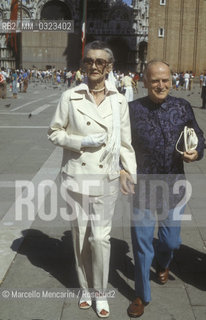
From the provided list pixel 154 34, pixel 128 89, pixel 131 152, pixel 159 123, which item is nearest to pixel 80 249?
pixel 131 152

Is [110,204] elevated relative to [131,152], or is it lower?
lower

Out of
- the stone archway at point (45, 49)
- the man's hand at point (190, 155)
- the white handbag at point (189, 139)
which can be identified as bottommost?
the man's hand at point (190, 155)

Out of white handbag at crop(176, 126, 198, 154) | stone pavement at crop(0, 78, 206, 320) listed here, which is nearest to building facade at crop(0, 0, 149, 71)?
stone pavement at crop(0, 78, 206, 320)

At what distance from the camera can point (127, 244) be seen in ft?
15.1

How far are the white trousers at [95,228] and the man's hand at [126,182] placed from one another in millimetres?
51

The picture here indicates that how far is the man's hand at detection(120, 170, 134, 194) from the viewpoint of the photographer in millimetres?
3260

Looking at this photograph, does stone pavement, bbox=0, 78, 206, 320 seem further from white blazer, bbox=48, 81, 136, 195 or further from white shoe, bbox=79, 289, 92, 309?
white blazer, bbox=48, 81, 136, 195

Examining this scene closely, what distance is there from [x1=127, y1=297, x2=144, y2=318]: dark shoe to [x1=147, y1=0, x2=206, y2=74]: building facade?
1914 inches

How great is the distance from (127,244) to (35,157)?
4482 mm

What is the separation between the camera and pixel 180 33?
5053 cm

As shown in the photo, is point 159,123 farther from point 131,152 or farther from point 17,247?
point 17,247

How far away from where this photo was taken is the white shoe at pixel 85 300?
133 inches

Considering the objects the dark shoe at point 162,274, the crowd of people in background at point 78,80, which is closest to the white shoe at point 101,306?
the dark shoe at point 162,274

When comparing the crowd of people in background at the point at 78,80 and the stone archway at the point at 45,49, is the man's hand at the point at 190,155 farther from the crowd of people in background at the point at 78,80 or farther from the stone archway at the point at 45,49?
the stone archway at the point at 45,49
